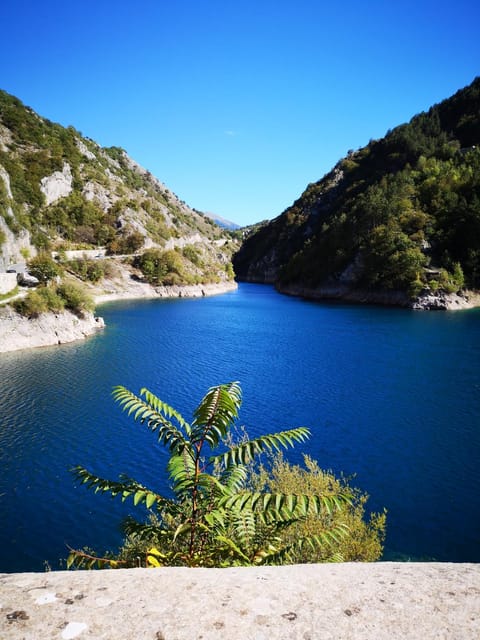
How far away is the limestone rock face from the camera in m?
104

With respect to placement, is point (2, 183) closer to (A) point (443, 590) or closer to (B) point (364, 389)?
(B) point (364, 389)

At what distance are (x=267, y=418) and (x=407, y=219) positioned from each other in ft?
257

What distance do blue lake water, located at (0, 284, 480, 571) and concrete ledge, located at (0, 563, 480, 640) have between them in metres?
9.10

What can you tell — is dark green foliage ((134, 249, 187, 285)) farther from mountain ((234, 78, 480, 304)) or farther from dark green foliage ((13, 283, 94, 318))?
dark green foliage ((13, 283, 94, 318))

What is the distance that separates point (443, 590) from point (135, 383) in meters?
26.4

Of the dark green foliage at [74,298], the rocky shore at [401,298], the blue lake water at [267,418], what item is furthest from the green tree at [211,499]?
the rocky shore at [401,298]

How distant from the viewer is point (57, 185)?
4232 inches

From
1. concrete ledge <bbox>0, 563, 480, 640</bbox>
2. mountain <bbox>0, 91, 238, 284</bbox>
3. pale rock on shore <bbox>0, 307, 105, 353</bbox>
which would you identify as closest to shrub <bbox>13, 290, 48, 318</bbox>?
pale rock on shore <bbox>0, 307, 105, 353</bbox>

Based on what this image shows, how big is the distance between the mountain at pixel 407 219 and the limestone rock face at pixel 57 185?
225ft

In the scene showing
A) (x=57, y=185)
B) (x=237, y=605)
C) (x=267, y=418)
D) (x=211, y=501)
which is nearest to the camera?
(x=237, y=605)

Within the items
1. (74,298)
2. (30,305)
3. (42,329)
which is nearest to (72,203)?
(74,298)

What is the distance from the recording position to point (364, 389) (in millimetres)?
28844

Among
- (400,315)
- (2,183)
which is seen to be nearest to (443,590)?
(400,315)

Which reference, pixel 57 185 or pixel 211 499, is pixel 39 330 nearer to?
pixel 211 499
